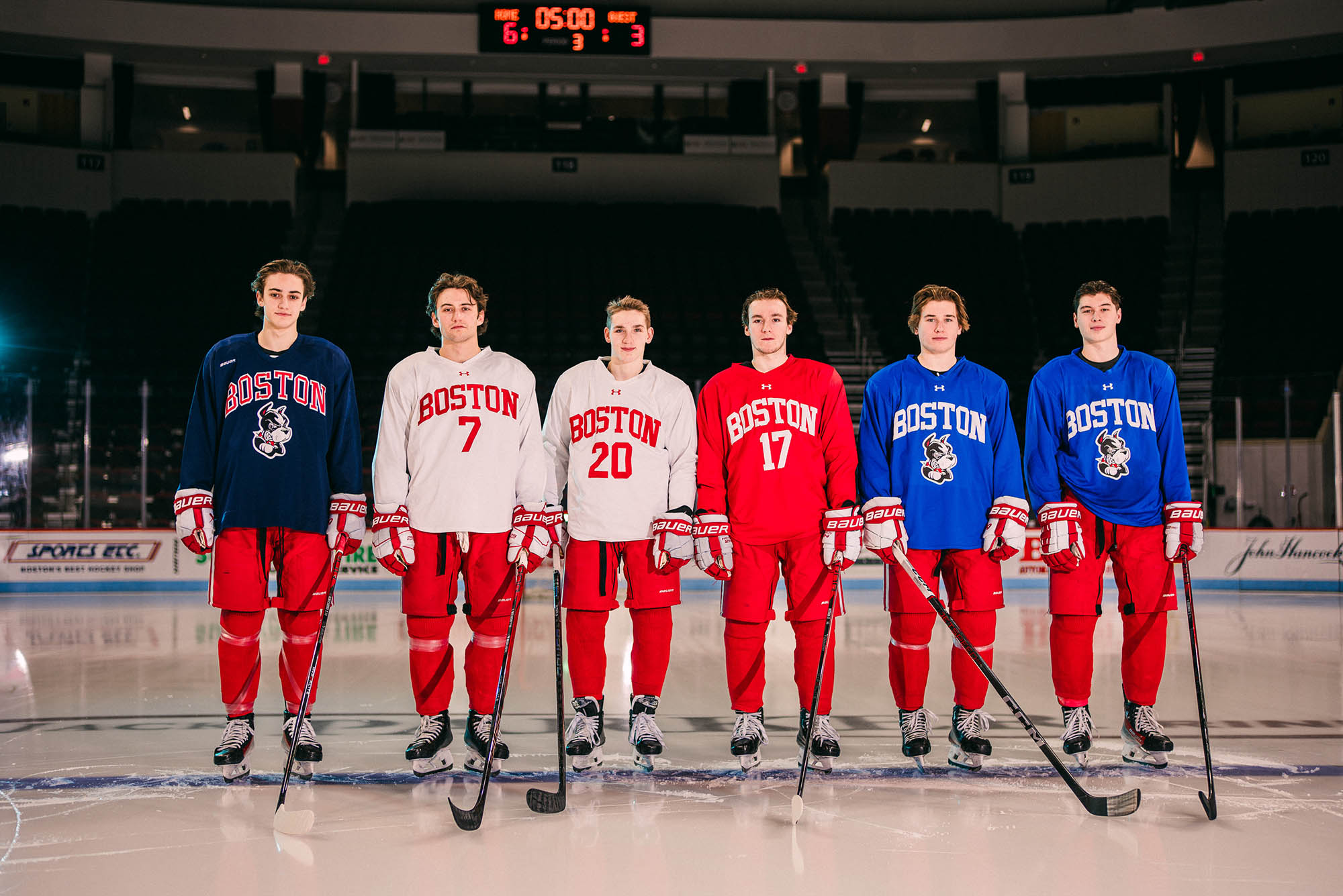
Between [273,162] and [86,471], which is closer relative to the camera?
[86,471]

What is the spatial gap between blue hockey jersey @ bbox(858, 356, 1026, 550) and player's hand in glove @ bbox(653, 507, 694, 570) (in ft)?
2.15

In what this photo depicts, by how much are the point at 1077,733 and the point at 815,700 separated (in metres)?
0.97

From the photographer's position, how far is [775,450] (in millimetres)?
3604

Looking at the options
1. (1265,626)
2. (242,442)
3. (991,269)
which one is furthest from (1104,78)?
(242,442)

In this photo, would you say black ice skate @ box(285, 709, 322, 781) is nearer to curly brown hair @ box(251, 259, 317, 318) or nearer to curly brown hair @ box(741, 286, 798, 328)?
curly brown hair @ box(251, 259, 317, 318)

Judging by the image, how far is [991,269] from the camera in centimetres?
1583

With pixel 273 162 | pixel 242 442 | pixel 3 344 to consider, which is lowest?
pixel 242 442

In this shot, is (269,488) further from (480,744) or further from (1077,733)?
(1077,733)

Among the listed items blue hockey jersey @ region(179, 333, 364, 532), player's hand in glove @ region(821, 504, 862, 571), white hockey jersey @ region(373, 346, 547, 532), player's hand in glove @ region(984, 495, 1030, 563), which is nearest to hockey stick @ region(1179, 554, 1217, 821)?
player's hand in glove @ region(984, 495, 1030, 563)

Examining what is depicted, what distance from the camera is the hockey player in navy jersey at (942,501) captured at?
353cm

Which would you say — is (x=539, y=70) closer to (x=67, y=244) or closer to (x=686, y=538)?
(x=67, y=244)

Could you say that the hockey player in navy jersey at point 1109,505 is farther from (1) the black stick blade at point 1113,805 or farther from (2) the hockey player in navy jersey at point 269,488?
(2) the hockey player in navy jersey at point 269,488

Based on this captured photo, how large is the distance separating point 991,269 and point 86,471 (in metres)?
12.4

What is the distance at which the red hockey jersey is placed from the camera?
11.7ft
